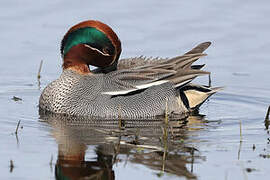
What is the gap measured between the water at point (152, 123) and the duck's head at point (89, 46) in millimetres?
1036

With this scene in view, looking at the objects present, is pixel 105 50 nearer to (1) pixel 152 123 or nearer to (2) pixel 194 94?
(1) pixel 152 123

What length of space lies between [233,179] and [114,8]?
8.97 meters

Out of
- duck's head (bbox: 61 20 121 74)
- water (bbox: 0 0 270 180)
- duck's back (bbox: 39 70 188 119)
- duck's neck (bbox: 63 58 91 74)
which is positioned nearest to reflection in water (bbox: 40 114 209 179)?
water (bbox: 0 0 270 180)

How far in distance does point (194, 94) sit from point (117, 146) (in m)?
2.86

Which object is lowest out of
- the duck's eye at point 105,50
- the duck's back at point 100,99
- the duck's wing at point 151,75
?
the duck's back at point 100,99

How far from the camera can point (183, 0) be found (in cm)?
1739

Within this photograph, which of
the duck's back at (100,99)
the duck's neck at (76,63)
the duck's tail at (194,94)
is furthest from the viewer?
the duck's tail at (194,94)

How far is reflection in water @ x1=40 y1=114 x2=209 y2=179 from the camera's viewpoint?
8609 mm

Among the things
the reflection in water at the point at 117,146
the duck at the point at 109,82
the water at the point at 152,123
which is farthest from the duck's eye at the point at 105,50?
the water at the point at 152,123

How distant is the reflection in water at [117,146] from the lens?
861 cm

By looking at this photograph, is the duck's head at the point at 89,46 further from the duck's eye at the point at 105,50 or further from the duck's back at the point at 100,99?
the duck's back at the point at 100,99

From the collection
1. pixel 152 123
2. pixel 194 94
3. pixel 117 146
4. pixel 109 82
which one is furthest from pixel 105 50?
pixel 117 146

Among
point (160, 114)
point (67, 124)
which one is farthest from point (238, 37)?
point (67, 124)

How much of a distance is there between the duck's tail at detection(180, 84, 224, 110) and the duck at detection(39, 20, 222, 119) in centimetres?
8
